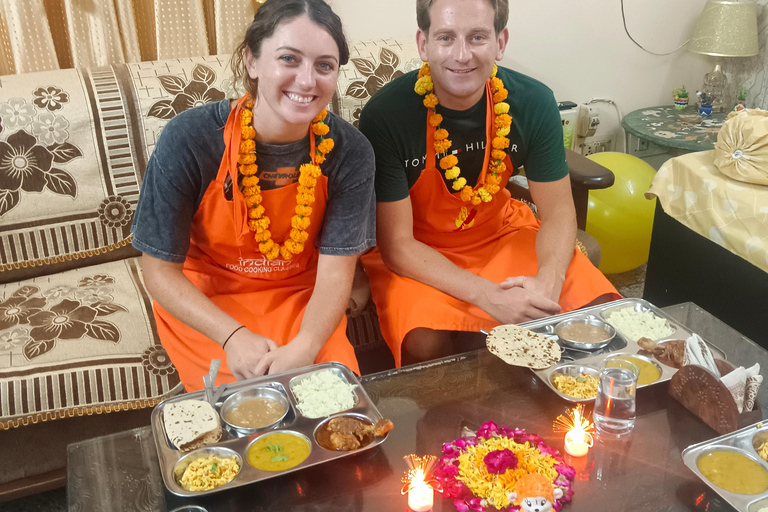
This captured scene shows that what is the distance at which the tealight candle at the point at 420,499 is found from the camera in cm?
113

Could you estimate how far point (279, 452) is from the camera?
48.7 inches

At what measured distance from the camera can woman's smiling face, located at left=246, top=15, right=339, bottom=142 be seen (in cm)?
146

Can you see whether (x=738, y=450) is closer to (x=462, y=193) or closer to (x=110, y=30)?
(x=462, y=193)

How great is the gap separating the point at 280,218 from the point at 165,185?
297 mm

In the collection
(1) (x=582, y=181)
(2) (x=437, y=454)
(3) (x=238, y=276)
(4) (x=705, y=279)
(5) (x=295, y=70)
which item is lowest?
(4) (x=705, y=279)

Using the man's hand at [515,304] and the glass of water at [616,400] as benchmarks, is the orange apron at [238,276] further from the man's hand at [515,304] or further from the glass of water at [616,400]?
the glass of water at [616,400]

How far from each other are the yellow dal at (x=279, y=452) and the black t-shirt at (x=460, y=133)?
81cm

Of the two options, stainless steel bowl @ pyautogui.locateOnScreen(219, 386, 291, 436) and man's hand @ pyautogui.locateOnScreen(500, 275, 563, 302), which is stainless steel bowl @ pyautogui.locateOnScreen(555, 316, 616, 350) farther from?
stainless steel bowl @ pyautogui.locateOnScreen(219, 386, 291, 436)

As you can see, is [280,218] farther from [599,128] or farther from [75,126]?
[599,128]

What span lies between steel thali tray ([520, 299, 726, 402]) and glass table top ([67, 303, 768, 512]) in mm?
33

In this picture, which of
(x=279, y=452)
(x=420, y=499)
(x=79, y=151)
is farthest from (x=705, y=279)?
(x=79, y=151)

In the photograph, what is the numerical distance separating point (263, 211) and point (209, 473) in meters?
0.70

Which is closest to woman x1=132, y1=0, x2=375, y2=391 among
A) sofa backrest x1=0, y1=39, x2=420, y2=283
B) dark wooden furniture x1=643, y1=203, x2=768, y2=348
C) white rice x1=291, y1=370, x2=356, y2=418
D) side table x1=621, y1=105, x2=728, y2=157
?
white rice x1=291, y1=370, x2=356, y2=418

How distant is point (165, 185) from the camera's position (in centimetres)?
156
